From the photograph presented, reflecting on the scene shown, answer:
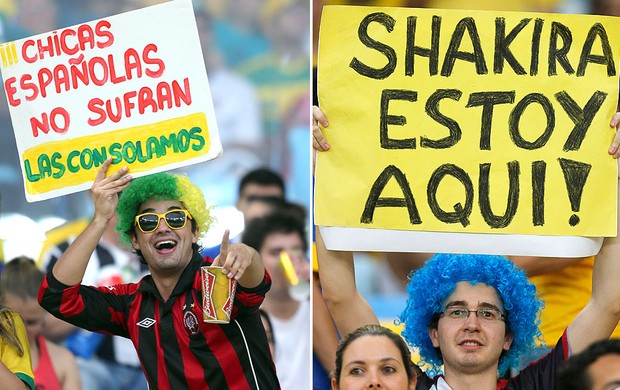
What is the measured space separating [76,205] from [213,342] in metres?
3.11

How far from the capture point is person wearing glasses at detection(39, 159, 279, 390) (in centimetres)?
385

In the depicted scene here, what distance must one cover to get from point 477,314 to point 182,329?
957 mm

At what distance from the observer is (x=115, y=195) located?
3973mm

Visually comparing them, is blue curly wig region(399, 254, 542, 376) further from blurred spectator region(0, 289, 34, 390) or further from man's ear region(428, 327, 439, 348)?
blurred spectator region(0, 289, 34, 390)

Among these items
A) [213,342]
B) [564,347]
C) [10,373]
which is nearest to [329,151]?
[213,342]

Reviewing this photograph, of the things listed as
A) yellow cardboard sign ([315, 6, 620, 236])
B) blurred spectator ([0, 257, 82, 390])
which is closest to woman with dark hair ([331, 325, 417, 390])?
yellow cardboard sign ([315, 6, 620, 236])

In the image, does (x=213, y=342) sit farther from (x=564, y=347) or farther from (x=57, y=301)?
Result: (x=564, y=347)

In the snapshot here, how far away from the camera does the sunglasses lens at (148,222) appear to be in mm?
3965

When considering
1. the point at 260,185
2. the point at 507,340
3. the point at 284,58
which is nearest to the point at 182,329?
the point at 507,340

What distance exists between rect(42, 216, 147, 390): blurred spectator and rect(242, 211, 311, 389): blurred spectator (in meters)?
0.68

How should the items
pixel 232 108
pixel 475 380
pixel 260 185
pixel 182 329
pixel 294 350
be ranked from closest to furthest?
1. pixel 475 380
2. pixel 182 329
3. pixel 294 350
4. pixel 260 185
5. pixel 232 108

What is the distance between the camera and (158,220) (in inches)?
157

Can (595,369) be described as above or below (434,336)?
below

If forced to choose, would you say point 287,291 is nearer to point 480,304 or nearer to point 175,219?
point 175,219
